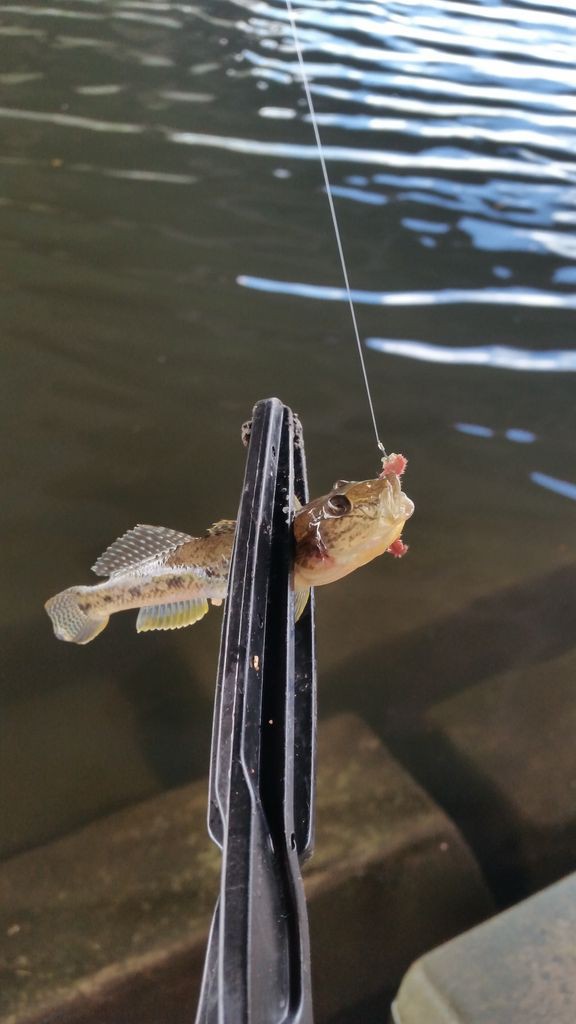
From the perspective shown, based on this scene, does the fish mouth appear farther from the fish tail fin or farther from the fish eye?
the fish tail fin

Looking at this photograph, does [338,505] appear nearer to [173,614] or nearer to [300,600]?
[300,600]

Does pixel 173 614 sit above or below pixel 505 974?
above

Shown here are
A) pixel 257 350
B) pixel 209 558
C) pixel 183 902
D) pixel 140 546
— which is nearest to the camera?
pixel 209 558

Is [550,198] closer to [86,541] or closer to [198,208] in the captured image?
[198,208]

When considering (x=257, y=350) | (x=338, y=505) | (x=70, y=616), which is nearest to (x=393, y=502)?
(x=338, y=505)

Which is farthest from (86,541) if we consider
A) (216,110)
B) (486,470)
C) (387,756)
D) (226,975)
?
(216,110)

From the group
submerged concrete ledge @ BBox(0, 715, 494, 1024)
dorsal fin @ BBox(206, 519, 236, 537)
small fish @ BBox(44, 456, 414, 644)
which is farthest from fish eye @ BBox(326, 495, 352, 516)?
submerged concrete ledge @ BBox(0, 715, 494, 1024)

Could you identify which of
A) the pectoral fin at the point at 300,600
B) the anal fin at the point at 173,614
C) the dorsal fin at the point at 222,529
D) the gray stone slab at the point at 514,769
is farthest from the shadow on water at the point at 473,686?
the pectoral fin at the point at 300,600

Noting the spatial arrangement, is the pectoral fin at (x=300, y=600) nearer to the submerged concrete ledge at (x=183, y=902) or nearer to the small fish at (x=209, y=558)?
the small fish at (x=209, y=558)
